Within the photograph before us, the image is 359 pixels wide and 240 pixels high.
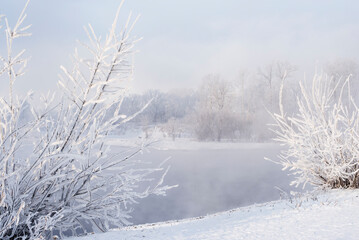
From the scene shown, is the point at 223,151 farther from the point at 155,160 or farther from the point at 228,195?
the point at 228,195

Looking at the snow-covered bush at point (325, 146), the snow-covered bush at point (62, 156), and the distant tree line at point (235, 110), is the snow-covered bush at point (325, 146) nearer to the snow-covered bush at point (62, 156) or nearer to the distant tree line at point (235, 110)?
the snow-covered bush at point (62, 156)

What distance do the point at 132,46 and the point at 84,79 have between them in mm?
659

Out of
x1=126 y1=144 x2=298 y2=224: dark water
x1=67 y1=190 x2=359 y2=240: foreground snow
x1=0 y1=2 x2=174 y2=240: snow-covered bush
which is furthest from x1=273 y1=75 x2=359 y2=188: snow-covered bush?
x1=126 y1=144 x2=298 y2=224: dark water

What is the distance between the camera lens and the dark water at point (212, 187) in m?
13.8

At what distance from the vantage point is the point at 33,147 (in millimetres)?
4344

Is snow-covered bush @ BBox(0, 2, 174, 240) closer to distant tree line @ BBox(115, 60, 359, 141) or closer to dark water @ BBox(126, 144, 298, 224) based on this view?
dark water @ BBox(126, 144, 298, 224)

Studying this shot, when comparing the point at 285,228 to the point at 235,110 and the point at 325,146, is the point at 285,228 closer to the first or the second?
the point at 325,146

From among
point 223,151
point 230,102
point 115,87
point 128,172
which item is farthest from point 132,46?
point 230,102

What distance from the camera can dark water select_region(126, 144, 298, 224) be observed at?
45.4 feet

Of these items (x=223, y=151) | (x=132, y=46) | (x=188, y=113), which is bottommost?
(x=223, y=151)

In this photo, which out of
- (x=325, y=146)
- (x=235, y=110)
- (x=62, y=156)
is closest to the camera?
(x=62, y=156)

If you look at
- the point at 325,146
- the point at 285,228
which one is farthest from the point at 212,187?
the point at 285,228

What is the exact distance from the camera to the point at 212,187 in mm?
18234

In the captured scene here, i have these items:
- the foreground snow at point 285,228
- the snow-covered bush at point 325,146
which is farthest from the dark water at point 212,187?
the foreground snow at point 285,228
